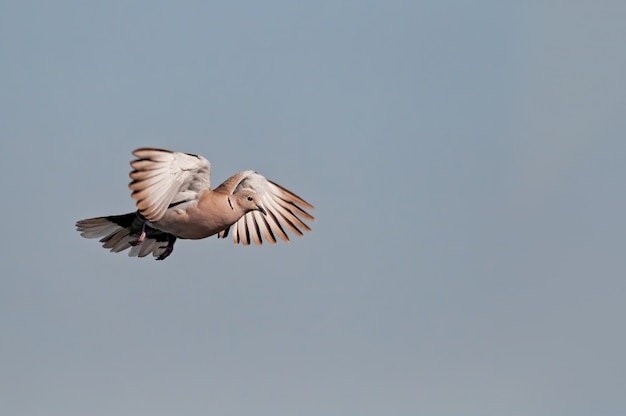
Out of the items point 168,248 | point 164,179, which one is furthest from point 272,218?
point 164,179

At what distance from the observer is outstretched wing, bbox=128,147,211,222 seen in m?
30.3

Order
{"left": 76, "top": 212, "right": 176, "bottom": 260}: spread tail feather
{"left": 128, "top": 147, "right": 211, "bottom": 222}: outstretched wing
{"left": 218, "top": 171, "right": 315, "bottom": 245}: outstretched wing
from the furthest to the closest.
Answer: {"left": 218, "top": 171, "right": 315, "bottom": 245}: outstretched wing < {"left": 76, "top": 212, "right": 176, "bottom": 260}: spread tail feather < {"left": 128, "top": 147, "right": 211, "bottom": 222}: outstretched wing

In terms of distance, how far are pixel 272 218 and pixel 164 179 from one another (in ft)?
19.1

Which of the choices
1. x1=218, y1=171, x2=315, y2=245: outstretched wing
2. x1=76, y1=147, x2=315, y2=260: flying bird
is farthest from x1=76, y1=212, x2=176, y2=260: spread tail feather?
x1=218, y1=171, x2=315, y2=245: outstretched wing

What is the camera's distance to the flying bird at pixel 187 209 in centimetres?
3067

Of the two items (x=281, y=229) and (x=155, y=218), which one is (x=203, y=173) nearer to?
(x=155, y=218)

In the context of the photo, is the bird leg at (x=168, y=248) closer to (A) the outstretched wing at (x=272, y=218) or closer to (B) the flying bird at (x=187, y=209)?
(B) the flying bird at (x=187, y=209)

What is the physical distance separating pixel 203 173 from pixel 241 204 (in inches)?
46.8

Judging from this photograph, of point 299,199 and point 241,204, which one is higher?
point 299,199

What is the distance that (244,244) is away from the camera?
36188 mm

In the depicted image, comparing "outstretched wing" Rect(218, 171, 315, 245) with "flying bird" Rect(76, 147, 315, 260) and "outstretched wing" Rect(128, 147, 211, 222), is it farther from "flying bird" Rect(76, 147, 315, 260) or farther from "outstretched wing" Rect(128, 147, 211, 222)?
"outstretched wing" Rect(128, 147, 211, 222)

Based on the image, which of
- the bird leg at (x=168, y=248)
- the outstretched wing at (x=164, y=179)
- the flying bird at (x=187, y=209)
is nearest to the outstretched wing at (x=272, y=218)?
the flying bird at (x=187, y=209)

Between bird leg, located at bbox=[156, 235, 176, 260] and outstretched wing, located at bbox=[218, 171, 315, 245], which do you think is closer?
bird leg, located at bbox=[156, 235, 176, 260]

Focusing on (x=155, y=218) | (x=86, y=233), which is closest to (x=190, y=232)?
(x=155, y=218)
